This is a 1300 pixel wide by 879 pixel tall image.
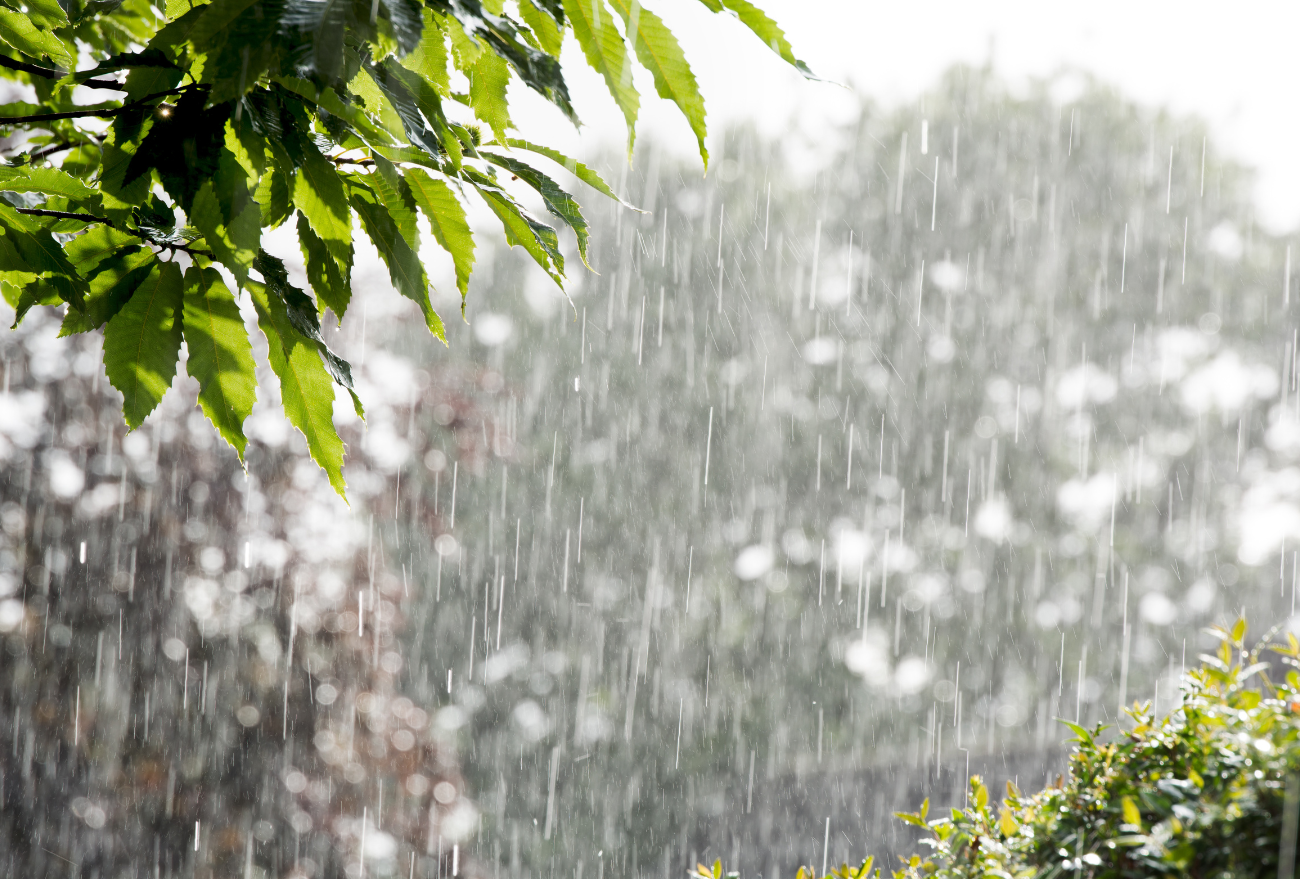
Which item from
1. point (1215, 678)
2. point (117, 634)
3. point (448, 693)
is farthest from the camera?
point (448, 693)

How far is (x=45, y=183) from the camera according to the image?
96 centimetres

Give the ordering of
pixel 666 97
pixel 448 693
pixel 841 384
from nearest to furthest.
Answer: pixel 666 97, pixel 448 693, pixel 841 384

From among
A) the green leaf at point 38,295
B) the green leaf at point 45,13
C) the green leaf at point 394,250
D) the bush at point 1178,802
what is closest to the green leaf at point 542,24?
the green leaf at point 394,250

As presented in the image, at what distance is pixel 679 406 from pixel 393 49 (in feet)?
42.5

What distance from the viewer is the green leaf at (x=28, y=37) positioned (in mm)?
1157

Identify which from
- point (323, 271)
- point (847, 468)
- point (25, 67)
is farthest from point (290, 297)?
point (847, 468)

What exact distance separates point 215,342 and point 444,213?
12.0 inches

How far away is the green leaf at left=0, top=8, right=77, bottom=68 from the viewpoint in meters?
1.16

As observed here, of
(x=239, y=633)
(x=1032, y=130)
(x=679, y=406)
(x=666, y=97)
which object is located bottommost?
(x=239, y=633)

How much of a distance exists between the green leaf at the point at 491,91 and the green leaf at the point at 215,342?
34 cm

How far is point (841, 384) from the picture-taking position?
539 inches

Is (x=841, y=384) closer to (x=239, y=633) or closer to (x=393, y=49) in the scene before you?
(x=239, y=633)

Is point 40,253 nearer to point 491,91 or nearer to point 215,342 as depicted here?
point 215,342

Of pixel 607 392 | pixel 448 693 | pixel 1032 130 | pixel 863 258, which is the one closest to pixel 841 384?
pixel 863 258
